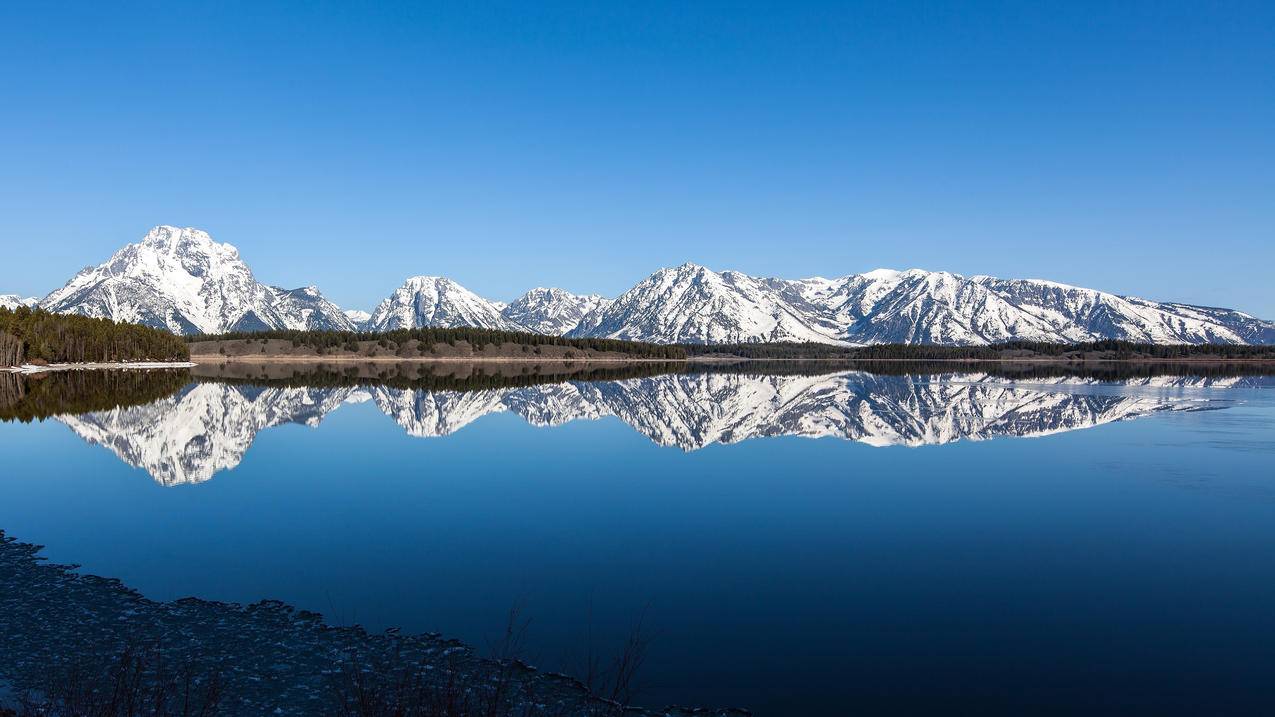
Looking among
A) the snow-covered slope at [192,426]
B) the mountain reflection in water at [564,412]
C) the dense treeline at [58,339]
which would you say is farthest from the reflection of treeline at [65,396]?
the dense treeline at [58,339]

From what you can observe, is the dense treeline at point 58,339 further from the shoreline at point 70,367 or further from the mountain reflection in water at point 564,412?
the mountain reflection in water at point 564,412

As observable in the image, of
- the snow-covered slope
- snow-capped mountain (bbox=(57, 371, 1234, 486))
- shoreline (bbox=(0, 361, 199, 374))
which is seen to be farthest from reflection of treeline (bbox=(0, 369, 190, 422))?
shoreline (bbox=(0, 361, 199, 374))

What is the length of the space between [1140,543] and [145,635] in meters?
27.8

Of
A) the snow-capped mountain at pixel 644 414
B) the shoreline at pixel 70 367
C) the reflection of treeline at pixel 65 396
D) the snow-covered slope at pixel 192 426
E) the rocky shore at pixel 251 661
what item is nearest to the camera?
the rocky shore at pixel 251 661

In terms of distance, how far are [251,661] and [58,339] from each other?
194497mm

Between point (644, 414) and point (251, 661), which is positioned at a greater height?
point (644, 414)

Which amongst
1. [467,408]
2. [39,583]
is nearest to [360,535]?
[39,583]

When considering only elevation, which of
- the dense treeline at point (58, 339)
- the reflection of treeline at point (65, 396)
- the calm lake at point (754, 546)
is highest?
the dense treeline at point (58, 339)

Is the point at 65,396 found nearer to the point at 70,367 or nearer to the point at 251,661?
the point at 251,661

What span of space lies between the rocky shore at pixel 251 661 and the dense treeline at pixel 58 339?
167 meters

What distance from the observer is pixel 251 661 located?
14594 mm

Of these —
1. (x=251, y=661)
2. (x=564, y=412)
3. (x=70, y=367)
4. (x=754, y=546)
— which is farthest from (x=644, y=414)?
(x=70, y=367)

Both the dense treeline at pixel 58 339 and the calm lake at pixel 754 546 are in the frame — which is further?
the dense treeline at pixel 58 339

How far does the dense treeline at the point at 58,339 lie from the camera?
14938 centimetres
